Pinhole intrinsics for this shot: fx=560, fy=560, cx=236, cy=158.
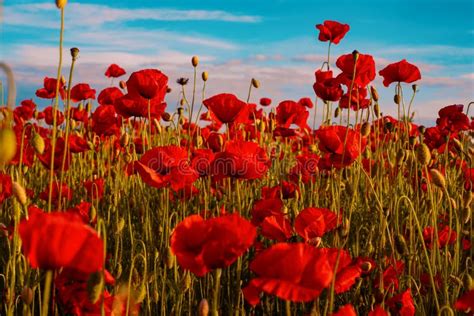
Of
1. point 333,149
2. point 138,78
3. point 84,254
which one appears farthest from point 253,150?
point 84,254

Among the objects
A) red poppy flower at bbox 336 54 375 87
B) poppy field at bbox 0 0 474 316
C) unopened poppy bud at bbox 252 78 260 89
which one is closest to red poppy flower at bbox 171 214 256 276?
poppy field at bbox 0 0 474 316

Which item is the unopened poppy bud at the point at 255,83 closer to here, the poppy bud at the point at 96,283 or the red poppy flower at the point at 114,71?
the red poppy flower at the point at 114,71

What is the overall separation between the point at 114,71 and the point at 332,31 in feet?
6.64

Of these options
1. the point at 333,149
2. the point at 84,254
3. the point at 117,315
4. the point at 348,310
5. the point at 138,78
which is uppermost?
the point at 138,78

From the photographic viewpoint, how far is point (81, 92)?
13.3 feet

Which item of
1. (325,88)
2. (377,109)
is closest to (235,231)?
(325,88)

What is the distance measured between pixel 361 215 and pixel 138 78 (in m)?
1.30

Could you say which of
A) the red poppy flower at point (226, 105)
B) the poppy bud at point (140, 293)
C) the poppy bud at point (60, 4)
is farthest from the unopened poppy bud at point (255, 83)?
the poppy bud at point (140, 293)

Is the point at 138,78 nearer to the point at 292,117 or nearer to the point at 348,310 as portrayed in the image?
the point at 292,117

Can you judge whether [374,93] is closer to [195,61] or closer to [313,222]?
[195,61]

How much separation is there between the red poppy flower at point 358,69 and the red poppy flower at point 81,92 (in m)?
2.05

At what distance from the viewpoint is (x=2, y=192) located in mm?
2352

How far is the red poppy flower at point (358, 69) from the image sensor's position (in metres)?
2.59

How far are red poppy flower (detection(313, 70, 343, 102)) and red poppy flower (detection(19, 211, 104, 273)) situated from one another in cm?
229
